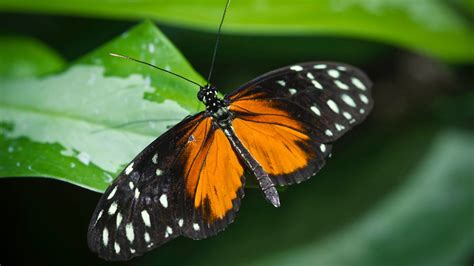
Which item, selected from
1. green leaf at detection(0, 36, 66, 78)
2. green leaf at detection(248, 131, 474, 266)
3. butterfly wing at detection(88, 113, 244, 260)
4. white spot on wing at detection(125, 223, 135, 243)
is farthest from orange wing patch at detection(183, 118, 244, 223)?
green leaf at detection(248, 131, 474, 266)

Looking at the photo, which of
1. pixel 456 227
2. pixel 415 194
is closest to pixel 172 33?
pixel 415 194

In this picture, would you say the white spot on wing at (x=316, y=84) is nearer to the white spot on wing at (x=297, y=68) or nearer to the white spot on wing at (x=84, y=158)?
the white spot on wing at (x=297, y=68)

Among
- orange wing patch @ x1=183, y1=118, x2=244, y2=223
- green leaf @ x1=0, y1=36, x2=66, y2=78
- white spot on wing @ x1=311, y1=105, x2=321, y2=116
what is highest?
green leaf @ x1=0, y1=36, x2=66, y2=78

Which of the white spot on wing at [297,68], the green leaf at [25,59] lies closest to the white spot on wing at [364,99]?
the white spot on wing at [297,68]

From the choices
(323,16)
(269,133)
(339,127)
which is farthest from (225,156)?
(323,16)

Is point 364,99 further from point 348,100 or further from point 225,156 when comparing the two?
point 225,156

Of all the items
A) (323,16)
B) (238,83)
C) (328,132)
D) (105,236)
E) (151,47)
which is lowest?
(105,236)

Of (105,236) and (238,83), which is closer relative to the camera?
(105,236)

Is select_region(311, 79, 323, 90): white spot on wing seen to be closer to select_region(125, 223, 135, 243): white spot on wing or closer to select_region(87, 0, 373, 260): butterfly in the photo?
select_region(87, 0, 373, 260): butterfly
